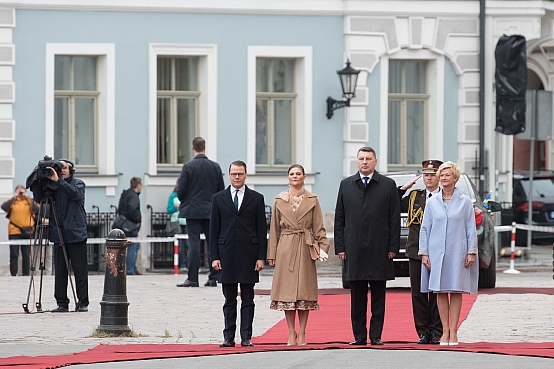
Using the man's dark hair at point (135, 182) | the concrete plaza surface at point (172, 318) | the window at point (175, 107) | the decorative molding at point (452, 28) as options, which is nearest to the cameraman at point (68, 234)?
the concrete plaza surface at point (172, 318)

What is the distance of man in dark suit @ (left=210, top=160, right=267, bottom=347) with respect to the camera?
42.5ft

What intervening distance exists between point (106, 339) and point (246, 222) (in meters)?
1.86

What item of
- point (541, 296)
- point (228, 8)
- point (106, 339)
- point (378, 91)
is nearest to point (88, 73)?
point (228, 8)

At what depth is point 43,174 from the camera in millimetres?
15734

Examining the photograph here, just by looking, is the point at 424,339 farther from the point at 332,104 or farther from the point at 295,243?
the point at 332,104

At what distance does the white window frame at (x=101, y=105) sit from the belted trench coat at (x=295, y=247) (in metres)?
11.8

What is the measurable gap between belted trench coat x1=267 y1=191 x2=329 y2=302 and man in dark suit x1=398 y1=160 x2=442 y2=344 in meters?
0.89

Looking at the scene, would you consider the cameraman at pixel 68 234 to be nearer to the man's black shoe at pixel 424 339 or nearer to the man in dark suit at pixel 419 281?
the man in dark suit at pixel 419 281

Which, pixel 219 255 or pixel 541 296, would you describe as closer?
pixel 219 255

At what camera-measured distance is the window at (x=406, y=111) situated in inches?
1040

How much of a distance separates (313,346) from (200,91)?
13.3m

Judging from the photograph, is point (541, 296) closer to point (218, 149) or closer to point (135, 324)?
point (135, 324)

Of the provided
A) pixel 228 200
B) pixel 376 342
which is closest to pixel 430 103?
pixel 228 200

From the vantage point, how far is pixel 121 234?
14.1 meters
